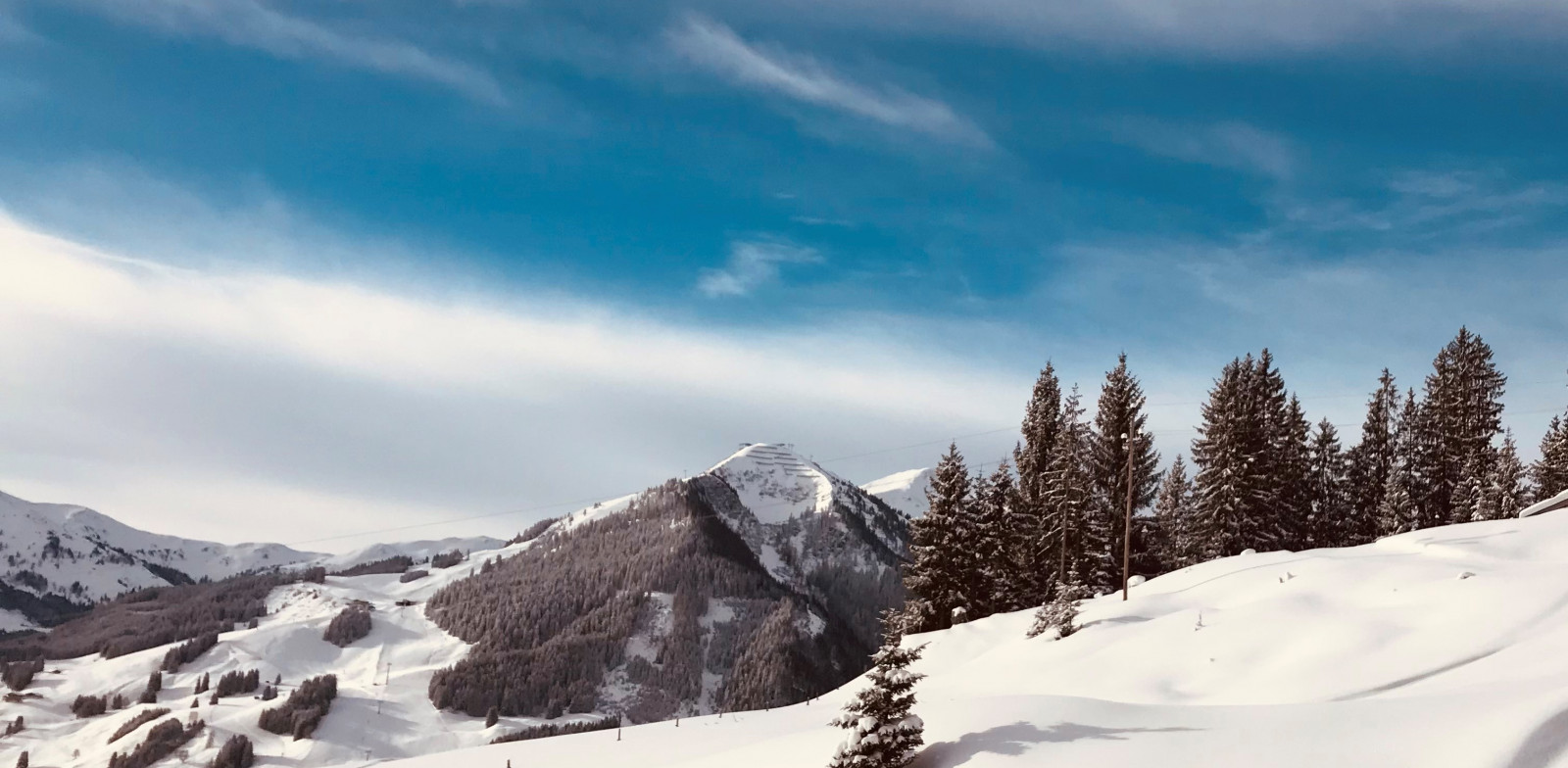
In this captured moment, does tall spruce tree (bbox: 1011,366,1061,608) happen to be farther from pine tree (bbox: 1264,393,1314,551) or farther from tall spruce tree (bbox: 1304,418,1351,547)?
tall spruce tree (bbox: 1304,418,1351,547)

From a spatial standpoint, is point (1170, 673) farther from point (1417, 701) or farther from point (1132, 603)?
point (1132, 603)

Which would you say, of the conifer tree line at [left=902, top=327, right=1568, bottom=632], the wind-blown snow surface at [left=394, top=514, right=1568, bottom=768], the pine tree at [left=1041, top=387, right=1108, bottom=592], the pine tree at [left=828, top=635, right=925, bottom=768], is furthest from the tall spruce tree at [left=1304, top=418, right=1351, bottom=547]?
the pine tree at [left=828, top=635, right=925, bottom=768]

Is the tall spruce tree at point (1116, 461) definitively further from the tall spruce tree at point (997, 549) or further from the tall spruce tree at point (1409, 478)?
the tall spruce tree at point (1409, 478)

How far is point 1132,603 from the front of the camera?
33625mm

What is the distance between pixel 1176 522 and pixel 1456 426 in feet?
64.4

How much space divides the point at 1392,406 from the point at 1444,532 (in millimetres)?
35112

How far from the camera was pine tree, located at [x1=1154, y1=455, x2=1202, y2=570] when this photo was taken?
175ft

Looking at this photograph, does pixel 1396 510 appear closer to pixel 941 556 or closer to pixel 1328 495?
pixel 1328 495

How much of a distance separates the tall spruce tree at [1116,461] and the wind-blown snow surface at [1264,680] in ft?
36.1

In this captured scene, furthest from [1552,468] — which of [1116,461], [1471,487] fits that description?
[1116,461]

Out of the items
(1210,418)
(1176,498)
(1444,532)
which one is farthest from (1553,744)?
(1176,498)

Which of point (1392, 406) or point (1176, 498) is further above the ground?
point (1392, 406)

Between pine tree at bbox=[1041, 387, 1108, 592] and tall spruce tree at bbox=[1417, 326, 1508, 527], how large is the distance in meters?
27.6

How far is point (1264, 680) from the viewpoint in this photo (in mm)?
20594
